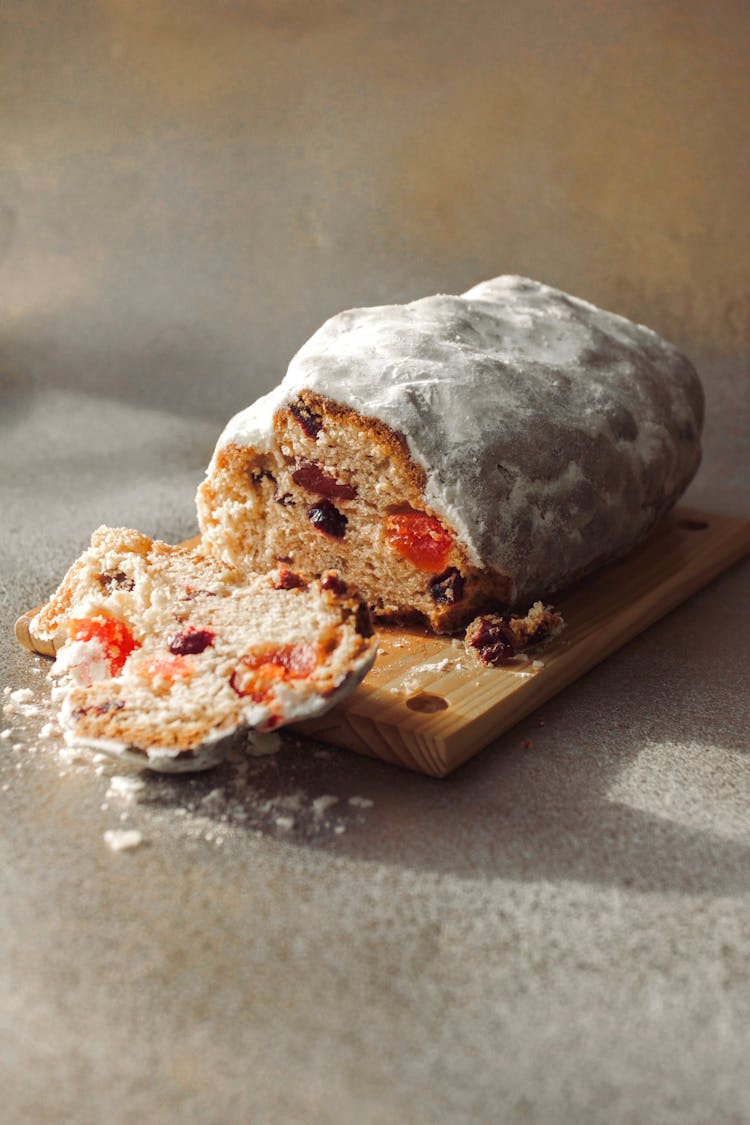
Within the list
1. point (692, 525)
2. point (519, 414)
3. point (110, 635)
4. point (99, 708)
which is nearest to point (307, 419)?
point (519, 414)

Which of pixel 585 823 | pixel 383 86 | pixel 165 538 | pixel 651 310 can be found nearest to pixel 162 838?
pixel 585 823

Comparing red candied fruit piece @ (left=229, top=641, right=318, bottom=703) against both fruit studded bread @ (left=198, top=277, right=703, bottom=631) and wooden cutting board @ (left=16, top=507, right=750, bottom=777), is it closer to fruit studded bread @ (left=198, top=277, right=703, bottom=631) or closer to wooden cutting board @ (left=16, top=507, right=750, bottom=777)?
wooden cutting board @ (left=16, top=507, right=750, bottom=777)

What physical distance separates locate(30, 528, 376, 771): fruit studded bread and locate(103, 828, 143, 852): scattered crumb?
123 millimetres

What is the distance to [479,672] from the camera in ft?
8.77

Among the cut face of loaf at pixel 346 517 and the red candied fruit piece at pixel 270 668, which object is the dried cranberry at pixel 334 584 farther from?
the cut face of loaf at pixel 346 517

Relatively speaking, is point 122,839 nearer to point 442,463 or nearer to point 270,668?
point 270,668

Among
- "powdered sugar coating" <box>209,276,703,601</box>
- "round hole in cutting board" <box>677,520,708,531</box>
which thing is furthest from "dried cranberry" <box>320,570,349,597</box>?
"round hole in cutting board" <box>677,520,708,531</box>

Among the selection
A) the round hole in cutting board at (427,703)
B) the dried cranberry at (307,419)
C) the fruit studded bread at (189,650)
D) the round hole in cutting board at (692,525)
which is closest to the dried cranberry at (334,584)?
the fruit studded bread at (189,650)

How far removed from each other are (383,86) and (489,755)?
317 cm

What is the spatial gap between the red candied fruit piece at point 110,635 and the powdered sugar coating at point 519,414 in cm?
56

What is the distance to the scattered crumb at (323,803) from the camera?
2316 millimetres

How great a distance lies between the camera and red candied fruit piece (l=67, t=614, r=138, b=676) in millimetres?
2561

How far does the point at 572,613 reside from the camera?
3002 mm

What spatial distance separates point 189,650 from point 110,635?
230 mm
